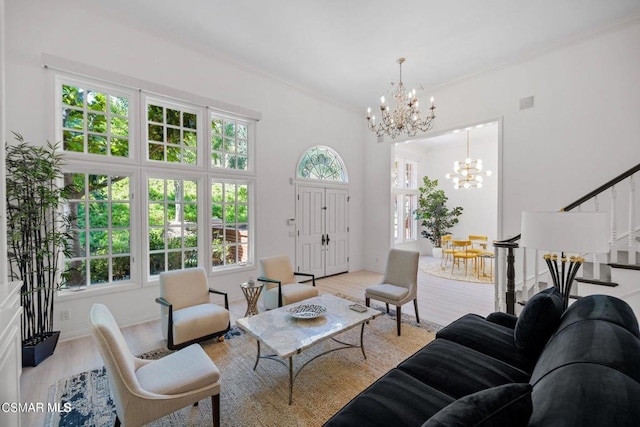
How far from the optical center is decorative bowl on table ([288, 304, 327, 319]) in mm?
2611

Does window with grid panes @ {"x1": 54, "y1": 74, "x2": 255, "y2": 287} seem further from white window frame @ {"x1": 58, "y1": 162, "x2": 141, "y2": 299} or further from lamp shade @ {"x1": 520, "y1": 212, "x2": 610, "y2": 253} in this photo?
lamp shade @ {"x1": 520, "y1": 212, "x2": 610, "y2": 253}

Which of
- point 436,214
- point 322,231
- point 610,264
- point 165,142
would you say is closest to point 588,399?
point 610,264

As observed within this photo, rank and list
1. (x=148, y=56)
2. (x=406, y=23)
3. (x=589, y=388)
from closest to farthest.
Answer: (x=589, y=388), (x=406, y=23), (x=148, y=56)

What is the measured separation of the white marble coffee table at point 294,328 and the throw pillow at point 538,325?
1215 mm

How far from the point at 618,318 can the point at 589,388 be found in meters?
0.94

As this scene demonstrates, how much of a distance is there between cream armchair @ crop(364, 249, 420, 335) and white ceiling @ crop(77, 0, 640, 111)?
3.00 metres

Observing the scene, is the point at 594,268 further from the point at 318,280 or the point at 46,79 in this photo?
the point at 46,79

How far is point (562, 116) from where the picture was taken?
4.02m

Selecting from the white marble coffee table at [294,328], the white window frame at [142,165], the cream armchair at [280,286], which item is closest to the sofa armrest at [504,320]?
the white marble coffee table at [294,328]

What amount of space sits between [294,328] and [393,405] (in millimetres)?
1215

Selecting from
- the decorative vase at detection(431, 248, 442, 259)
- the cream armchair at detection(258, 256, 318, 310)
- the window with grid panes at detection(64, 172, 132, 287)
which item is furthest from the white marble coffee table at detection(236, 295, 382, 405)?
the decorative vase at detection(431, 248, 442, 259)

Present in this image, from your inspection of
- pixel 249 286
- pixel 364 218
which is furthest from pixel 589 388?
pixel 364 218

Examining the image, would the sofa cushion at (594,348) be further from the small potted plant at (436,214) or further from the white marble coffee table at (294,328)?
the small potted plant at (436,214)

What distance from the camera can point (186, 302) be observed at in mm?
3113
